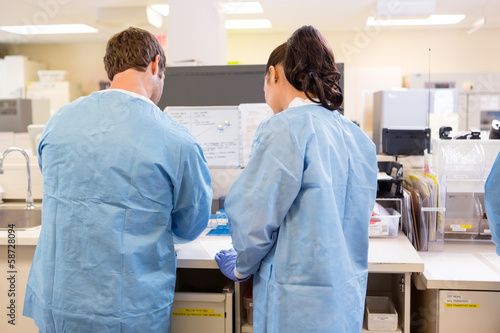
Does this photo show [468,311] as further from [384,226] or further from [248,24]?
[248,24]

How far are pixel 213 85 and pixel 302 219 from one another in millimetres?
1138


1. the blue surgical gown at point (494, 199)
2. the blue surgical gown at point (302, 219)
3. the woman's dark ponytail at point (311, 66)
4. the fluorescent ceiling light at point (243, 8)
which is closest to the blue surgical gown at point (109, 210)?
the blue surgical gown at point (302, 219)

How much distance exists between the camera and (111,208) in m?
1.26

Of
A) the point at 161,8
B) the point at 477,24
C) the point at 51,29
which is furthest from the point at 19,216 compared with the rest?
the point at 477,24

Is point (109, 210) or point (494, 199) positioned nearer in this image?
point (109, 210)

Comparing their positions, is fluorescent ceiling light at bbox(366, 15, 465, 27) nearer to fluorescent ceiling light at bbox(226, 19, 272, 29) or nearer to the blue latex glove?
fluorescent ceiling light at bbox(226, 19, 272, 29)

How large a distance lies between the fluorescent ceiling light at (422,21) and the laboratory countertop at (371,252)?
185 inches

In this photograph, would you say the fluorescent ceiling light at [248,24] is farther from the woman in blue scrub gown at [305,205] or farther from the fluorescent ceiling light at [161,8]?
the woman in blue scrub gown at [305,205]

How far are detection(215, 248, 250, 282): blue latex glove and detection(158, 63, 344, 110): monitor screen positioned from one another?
0.85 m

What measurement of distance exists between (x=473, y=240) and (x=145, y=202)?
147 cm

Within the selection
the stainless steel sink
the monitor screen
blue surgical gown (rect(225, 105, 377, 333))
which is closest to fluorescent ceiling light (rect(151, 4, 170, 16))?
the monitor screen

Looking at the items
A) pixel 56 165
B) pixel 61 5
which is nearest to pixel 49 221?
pixel 56 165

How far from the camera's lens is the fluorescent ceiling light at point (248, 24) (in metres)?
6.06

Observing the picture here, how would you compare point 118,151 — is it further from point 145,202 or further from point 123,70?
point 123,70
